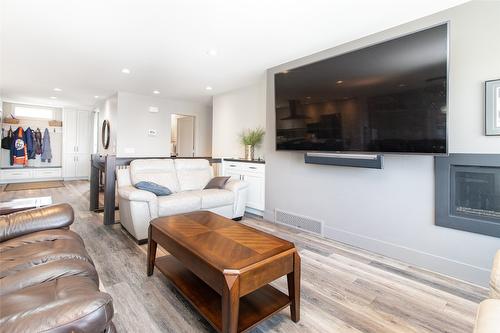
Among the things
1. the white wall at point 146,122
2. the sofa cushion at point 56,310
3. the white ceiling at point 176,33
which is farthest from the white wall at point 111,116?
the sofa cushion at point 56,310

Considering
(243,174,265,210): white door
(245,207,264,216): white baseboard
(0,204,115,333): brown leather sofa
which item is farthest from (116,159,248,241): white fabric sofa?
(0,204,115,333): brown leather sofa

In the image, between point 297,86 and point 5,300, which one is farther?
point 297,86

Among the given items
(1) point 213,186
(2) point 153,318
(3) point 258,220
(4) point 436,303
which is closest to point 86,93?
(1) point 213,186

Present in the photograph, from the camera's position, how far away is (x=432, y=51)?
204 centimetres

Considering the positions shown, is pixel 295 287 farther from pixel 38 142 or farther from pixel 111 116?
pixel 38 142

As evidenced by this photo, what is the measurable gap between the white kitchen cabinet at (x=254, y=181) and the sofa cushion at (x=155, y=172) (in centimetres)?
114

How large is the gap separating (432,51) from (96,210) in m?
5.04

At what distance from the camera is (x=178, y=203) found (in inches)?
122

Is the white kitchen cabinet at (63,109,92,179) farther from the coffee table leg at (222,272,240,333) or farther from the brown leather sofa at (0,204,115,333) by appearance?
the coffee table leg at (222,272,240,333)

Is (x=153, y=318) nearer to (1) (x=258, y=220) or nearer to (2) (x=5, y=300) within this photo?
(2) (x=5, y=300)

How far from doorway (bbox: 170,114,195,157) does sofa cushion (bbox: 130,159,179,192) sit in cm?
295

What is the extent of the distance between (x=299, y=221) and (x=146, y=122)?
14.3 ft

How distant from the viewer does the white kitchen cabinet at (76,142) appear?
304 inches

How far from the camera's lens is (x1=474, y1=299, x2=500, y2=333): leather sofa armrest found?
2.78 ft
